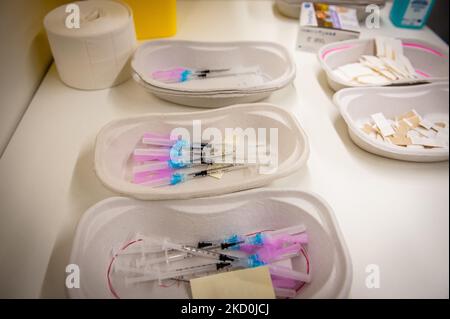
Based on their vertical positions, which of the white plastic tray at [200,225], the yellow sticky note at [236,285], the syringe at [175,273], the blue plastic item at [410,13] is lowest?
the syringe at [175,273]

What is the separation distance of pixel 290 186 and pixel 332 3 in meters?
0.86

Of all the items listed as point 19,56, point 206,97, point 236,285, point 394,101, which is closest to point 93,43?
point 19,56

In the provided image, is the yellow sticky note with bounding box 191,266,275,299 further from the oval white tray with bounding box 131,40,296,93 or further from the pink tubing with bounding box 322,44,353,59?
the pink tubing with bounding box 322,44,353,59

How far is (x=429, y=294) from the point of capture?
1.71ft

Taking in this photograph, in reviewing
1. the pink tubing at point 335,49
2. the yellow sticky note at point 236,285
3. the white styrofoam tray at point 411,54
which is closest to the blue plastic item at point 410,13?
the white styrofoam tray at point 411,54

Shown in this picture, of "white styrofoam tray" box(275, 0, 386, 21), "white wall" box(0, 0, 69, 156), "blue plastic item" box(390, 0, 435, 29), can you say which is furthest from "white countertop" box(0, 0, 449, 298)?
"blue plastic item" box(390, 0, 435, 29)

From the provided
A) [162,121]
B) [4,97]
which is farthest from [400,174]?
[4,97]

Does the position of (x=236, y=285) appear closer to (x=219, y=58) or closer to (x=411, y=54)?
(x=219, y=58)

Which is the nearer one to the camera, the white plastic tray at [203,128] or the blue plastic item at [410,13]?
the white plastic tray at [203,128]

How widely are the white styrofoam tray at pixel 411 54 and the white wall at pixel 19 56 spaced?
→ 867mm

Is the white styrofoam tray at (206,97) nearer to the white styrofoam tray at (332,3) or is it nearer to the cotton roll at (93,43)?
the cotton roll at (93,43)

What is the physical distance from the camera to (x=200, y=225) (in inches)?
23.8

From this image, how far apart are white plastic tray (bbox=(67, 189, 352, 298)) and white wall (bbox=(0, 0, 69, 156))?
14.4 inches

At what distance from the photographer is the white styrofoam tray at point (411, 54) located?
39.1 inches
